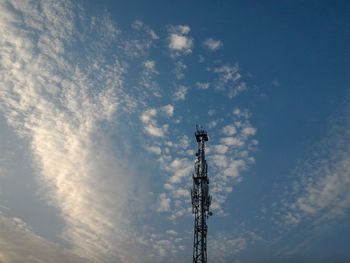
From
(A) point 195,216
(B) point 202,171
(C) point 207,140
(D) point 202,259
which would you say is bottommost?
(D) point 202,259

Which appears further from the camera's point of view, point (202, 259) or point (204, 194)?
point (204, 194)

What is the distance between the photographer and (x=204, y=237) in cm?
4562

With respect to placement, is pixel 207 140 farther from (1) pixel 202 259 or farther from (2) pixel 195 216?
(1) pixel 202 259

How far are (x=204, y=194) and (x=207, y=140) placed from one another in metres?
8.09

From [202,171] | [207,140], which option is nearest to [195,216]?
[202,171]

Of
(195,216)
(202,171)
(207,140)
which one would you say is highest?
(207,140)

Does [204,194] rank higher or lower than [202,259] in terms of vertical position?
higher

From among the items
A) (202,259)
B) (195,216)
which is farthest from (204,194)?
(202,259)

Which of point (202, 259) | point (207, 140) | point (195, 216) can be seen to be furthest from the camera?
point (207, 140)

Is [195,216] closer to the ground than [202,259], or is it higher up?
higher up

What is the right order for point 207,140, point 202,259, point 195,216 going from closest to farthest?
point 202,259 < point 195,216 < point 207,140

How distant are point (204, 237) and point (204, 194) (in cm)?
542

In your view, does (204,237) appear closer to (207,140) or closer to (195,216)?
(195,216)

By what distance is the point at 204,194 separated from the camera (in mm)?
47906
